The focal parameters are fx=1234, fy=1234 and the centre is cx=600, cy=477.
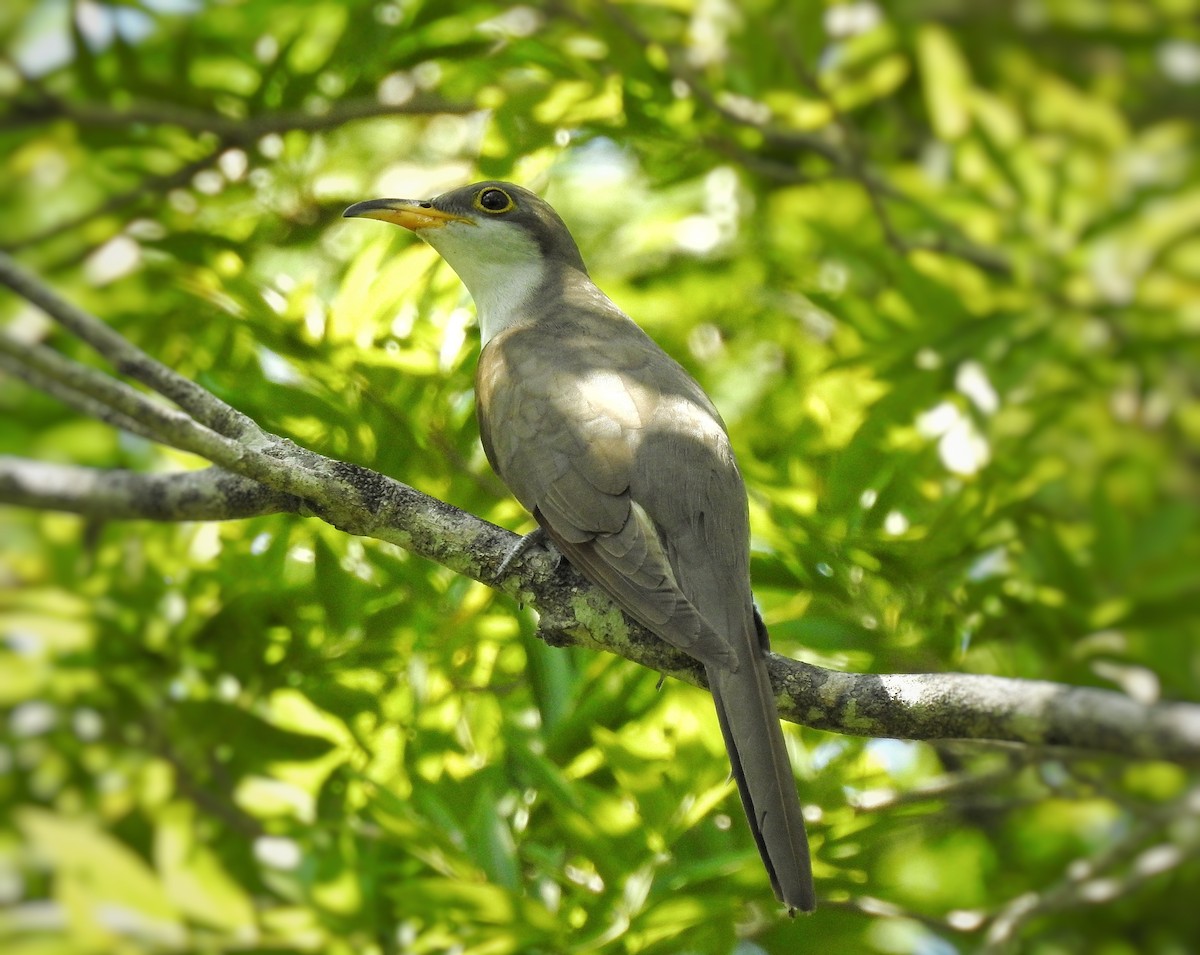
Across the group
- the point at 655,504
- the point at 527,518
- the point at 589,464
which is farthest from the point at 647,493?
the point at 527,518

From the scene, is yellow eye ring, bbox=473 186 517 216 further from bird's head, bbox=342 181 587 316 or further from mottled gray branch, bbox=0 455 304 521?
mottled gray branch, bbox=0 455 304 521

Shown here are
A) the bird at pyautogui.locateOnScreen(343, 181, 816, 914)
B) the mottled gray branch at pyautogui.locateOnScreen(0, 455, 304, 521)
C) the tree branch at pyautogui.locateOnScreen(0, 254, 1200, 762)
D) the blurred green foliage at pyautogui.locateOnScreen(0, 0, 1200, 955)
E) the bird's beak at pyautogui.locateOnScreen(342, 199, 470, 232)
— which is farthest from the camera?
the bird's beak at pyautogui.locateOnScreen(342, 199, 470, 232)

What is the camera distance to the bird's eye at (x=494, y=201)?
4.54m

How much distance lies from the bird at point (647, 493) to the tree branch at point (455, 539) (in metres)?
0.12

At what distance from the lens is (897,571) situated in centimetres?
359

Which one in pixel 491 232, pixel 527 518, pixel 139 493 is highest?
pixel 491 232

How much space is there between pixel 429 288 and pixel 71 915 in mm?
2182

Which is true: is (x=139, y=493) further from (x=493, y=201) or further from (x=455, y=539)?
(x=493, y=201)

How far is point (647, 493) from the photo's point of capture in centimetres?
329

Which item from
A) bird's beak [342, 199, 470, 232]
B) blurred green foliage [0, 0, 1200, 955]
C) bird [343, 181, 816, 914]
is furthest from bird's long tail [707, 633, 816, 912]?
bird's beak [342, 199, 470, 232]

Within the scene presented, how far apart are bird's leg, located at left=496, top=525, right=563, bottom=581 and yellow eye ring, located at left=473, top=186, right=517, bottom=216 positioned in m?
1.75

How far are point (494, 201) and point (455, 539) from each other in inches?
77.4

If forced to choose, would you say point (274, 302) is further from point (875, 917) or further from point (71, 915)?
point (875, 917)

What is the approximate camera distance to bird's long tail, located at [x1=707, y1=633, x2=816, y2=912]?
8.64 ft
